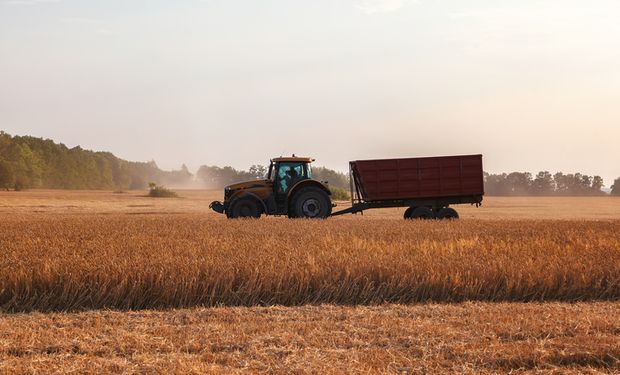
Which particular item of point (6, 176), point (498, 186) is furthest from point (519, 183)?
point (6, 176)

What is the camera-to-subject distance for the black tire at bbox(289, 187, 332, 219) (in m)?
20.6

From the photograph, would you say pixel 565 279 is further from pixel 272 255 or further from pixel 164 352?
pixel 164 352

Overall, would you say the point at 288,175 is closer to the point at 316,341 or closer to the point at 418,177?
the point at 418,177

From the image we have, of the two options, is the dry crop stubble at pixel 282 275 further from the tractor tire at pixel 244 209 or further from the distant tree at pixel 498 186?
the distant tree at pixel 498 186

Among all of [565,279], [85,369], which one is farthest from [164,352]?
[565,279]

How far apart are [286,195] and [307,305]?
12340mm

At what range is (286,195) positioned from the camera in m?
20.9

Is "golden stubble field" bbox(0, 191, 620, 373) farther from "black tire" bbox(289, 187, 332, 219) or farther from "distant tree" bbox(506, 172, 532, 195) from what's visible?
"distant tree" bbox(506, 172, 532, 195)

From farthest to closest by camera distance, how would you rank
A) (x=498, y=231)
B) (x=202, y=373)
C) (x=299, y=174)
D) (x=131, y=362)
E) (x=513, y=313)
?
(x=299, y=174), (x=498, y=231), (x=513, y=313), (x=131, y=362), (x=202, y=373)

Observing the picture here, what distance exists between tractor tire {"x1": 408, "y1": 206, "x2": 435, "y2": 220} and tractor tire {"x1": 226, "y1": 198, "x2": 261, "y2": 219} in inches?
208

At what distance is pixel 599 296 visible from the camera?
9742 millimetres

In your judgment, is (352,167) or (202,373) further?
(352,167)

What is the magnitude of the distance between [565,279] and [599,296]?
567 mm

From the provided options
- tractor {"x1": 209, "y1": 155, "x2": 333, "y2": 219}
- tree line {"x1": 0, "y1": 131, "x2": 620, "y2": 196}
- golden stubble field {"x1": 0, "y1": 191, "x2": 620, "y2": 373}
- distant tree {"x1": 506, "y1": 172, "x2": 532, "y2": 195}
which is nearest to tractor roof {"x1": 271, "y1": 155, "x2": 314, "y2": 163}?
tractor {"x1": 209, "y1": 155, "x2": 333, "y2": 219}
